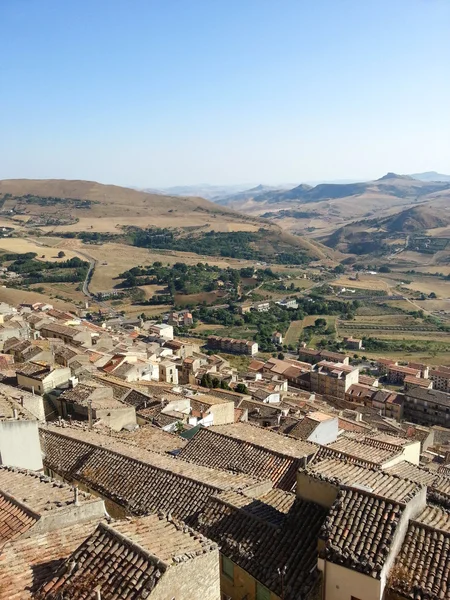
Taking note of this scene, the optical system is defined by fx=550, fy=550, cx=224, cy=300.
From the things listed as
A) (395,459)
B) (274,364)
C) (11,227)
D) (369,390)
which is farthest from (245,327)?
(11,227)

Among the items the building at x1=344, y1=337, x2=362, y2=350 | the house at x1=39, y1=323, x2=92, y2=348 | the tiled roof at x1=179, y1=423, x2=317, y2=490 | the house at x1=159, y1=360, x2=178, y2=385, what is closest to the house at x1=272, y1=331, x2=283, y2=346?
the building at x1=344, y1=337, x2=362, y2=350

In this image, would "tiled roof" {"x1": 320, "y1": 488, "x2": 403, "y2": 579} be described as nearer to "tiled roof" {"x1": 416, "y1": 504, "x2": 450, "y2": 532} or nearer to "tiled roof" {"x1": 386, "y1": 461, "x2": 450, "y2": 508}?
"tiled roof" {"x1": 416, "y1": 504, "x2": 450, "y2": 532}

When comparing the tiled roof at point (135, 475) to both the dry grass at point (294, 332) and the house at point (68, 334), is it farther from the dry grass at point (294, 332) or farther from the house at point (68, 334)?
the dry grass at point (294, 332)

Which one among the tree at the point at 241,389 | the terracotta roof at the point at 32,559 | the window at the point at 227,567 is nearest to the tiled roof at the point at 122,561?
the terracotta roof at the point at 32,559

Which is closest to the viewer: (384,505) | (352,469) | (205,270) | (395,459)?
(384,505)

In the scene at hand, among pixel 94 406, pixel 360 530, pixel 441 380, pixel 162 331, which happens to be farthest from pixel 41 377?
pixel 441 380

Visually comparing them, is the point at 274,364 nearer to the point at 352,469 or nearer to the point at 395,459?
the point at 395,459

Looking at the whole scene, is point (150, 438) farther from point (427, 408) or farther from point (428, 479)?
point (427, 408)
